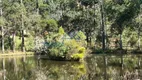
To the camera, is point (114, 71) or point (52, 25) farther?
point (52, 25)

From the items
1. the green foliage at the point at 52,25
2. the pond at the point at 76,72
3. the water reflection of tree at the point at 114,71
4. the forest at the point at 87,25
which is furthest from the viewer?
the green foliage at the point at 52,25

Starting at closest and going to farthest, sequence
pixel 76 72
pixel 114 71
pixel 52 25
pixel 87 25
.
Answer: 1. pixel 114 71
2. pixel 76 72
3. pixel 87 25
4. pixel 52 25

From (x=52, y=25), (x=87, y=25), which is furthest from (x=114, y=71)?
(x=52, y=25)

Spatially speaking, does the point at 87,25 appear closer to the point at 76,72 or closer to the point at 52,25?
the point at 52,25

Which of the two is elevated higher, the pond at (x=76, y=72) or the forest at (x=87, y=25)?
the forest at (x=87, y=25)

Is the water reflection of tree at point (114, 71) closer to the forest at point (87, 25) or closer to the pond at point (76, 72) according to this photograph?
the pond at point (76, 72)

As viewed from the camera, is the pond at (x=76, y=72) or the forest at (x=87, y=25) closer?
the pond at (x=76, y=72)

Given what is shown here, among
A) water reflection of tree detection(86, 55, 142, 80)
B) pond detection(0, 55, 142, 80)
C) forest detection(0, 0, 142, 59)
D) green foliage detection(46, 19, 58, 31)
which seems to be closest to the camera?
water reflection of tree detection(86, 55, 142, 80)

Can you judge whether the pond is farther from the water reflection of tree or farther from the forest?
the forest

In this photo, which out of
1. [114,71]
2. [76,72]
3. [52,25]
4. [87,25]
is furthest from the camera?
[52,25]

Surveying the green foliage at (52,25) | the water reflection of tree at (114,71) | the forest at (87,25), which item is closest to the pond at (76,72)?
the water reflection of tree at (114,71)

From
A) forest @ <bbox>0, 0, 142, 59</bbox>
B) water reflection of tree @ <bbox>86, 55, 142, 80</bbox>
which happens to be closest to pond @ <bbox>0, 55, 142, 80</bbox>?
water reflection of tree @ <bbox>86, 55, 142, 80</bbox>

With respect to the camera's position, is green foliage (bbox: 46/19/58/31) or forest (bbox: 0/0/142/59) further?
green foliage (bbox: 46/19/58/31)

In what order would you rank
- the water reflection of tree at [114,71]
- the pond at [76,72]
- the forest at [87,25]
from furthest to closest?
the forest at [87,25]
the pond at [76,72]
the water reflection of tree at [114,71]
